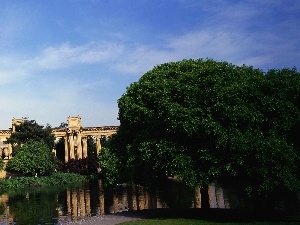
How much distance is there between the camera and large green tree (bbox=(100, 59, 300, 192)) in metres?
19.9

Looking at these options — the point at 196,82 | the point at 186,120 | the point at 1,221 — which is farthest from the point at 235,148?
the point at 1,221

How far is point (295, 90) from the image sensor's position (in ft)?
68.9

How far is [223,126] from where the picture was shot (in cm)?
2052

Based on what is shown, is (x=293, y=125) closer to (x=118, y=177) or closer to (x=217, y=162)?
(x=217, y=162)

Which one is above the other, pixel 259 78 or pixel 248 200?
pixel 259 78

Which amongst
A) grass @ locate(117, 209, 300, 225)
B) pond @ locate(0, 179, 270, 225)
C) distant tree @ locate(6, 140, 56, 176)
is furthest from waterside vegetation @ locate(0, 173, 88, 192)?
grass @ locate(117, 209, 300, 225)

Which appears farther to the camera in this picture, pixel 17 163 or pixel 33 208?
pixel 17 163

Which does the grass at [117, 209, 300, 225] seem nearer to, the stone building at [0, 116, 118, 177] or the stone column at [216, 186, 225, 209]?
the stone column at [216, 186, 225, 209]

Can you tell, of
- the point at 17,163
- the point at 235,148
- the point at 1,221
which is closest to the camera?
the point at 235,148

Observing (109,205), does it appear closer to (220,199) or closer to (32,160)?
(220,199)

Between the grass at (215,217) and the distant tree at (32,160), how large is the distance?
4297 cm

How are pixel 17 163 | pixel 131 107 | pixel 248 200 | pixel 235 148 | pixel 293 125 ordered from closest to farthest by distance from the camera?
1. pixel 235 148
2. pixel 293 125
3. pixel 131 107
4. pixel 248 200
5. pixel 17 163

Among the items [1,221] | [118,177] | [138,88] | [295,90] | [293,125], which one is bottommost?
[1,221]

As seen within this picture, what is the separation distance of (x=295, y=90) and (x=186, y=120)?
20.3 feet
